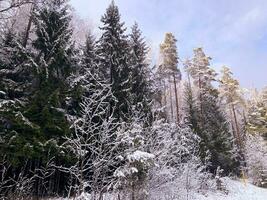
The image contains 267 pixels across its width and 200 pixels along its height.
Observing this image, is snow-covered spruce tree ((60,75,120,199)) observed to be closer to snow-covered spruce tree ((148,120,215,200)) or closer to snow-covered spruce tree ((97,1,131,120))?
snow-covered spruce tree ((148,120,215,200))

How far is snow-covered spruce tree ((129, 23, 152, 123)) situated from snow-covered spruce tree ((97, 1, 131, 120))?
0.51m

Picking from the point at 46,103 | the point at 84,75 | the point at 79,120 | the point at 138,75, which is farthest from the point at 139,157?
the point at 138,75

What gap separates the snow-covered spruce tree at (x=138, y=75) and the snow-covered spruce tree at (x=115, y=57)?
51cm

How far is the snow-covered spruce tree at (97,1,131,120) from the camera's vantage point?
16.2 m

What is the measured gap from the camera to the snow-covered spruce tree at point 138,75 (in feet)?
55.1

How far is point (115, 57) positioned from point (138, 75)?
2.01 metres

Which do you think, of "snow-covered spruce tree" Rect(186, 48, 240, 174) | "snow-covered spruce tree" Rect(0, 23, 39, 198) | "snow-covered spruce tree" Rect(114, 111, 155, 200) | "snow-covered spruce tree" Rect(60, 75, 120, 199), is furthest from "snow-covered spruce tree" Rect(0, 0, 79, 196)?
"snow-covered spruce tree" Rect(186, 48, 240, 174)

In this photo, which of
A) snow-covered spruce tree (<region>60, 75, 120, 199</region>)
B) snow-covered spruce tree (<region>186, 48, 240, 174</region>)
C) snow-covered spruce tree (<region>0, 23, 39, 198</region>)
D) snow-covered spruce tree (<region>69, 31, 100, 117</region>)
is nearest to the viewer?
snow-covered spruce tree (<region>60, 75, 120, 199</region>)

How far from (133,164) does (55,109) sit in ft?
13.7

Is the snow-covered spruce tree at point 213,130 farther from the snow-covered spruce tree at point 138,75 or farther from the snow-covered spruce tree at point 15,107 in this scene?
the snow-covered spruce tree at point 15,107

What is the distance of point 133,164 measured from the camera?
1059cm

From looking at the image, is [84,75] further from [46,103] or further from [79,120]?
[79,120]

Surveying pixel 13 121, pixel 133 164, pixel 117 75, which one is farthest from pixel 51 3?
pixel 133 164

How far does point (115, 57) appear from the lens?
56.7 ft
